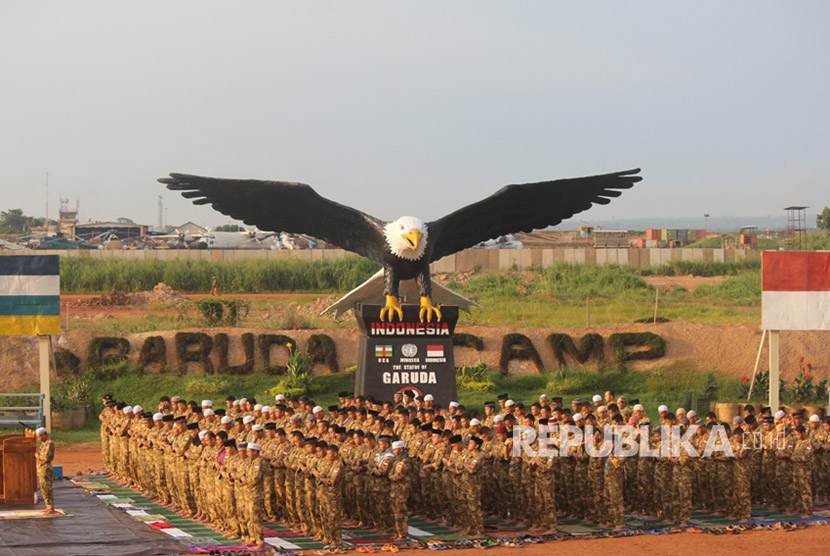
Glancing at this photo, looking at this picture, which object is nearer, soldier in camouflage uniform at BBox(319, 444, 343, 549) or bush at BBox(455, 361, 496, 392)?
soldier in camouflage uniform at BBox(319, 444, 343, 549)

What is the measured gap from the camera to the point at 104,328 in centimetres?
3316

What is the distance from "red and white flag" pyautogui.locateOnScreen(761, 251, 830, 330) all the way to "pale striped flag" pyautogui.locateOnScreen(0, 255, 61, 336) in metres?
12.5

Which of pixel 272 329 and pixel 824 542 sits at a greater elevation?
pixel 272 329

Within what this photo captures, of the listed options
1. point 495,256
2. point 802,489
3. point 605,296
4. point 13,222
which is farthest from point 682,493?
point 13,222

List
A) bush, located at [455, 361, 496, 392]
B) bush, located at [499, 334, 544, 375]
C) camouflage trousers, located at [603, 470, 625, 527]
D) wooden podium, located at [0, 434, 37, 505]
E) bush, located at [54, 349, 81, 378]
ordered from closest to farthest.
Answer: camouflage trousers, located at [603, 470, 625, 527] < wooden podium, located at [0, 434, 37, 505] < bush, located at [455, 361, 496, 392] < bush, located at [54, 349, 81, 378] < bush, located at [499, 334, 544, 375]

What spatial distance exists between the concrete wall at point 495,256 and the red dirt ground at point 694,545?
117 feet

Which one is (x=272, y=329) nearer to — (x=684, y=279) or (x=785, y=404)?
(x=785, y=404)

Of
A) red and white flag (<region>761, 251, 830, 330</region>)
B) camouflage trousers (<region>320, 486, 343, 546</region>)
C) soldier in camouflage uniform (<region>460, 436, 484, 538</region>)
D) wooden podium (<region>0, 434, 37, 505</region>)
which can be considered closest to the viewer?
camouflage trousers (<region>320, 486, 343, 546</region>)

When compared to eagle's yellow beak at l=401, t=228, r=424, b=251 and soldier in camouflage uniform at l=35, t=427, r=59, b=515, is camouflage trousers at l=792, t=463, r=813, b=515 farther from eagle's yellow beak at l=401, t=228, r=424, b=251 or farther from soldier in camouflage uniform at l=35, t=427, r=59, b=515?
soldier in camouflage uniform at l=35, t=427, r=59, b=515

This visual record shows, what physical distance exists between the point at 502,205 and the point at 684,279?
107 feet

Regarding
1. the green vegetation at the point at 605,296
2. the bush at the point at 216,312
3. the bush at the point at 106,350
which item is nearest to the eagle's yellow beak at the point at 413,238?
the bush at the point at 106,350

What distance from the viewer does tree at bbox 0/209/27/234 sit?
9104cm

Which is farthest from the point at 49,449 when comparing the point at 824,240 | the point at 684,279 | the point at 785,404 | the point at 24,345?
the point at 824,240

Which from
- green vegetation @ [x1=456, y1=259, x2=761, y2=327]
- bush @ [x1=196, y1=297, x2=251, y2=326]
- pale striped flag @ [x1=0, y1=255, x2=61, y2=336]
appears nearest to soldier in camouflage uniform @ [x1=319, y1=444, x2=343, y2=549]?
pale striped flag @ [x1=0, y1=255, x2=61, y2=336]
